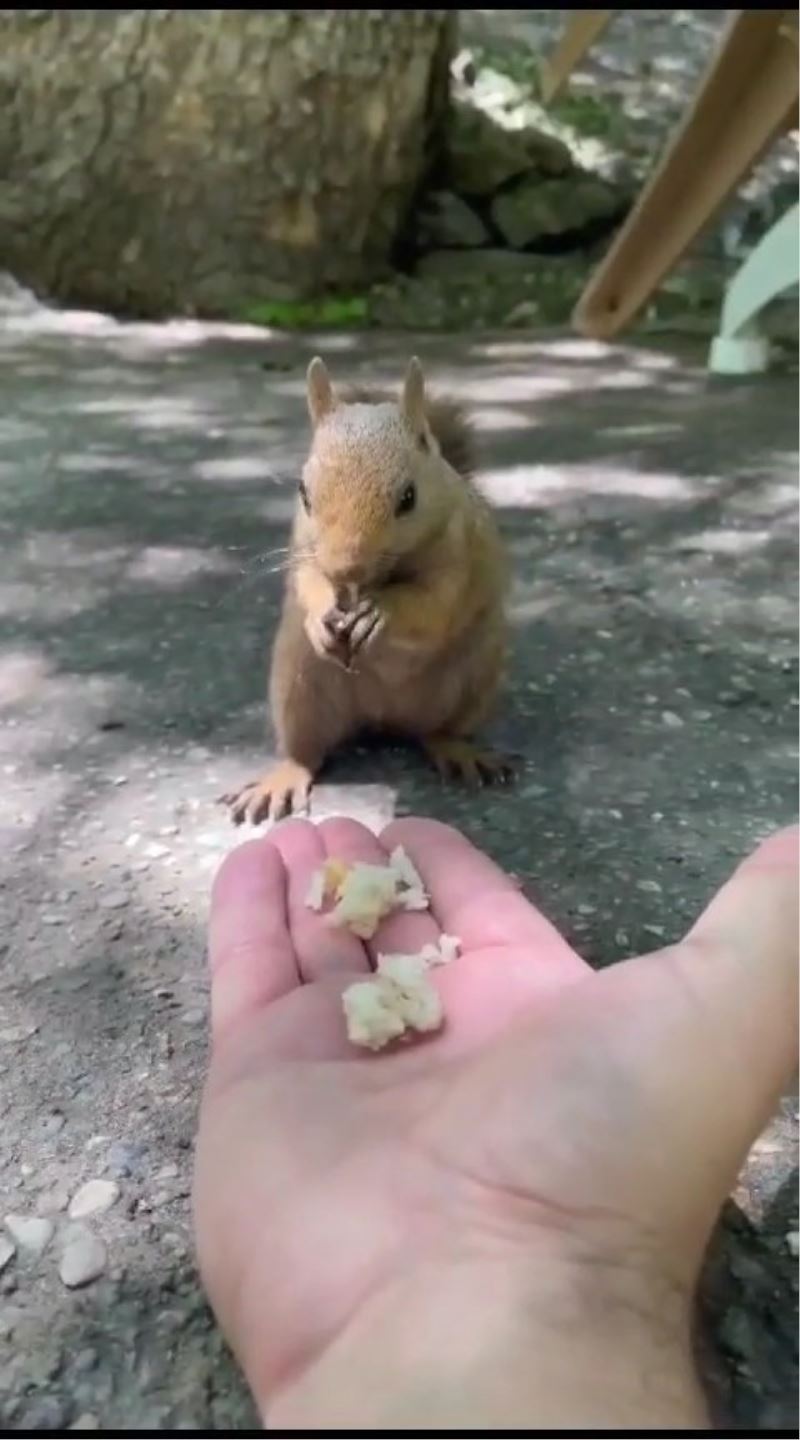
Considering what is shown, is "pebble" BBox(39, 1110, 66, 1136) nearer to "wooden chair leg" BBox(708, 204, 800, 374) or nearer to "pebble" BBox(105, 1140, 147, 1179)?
"pebble" BBox(105, 1140, 147, 1179)

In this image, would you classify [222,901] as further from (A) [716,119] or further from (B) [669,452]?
(A) [716,119]

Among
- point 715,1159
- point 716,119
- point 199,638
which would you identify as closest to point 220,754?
point 199,638

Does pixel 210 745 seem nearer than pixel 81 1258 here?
No

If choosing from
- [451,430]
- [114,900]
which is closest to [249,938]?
[114,900]

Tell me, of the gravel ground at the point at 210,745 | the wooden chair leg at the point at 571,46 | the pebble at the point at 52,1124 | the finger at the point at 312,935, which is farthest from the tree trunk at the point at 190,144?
the pebble at the point at 52,1124

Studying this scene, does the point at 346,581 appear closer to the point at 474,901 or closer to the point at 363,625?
the point at 363,625

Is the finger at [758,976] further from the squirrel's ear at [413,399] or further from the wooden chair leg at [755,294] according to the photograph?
the wooden chair leg at [755,294]
